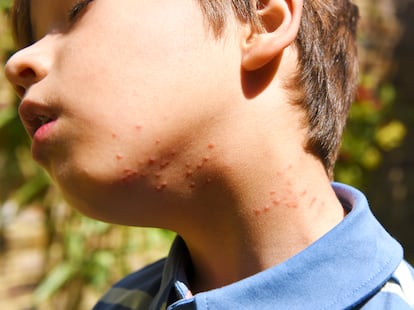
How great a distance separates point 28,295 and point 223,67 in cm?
196

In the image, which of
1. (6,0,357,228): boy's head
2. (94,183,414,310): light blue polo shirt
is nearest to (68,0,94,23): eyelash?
(6,0,357,228): boy's head

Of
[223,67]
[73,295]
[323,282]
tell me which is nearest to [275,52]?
[223,67]

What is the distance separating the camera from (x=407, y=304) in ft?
3.41

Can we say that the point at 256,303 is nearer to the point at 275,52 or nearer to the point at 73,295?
the point at 275,52

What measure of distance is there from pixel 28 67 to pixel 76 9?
13 centimetres

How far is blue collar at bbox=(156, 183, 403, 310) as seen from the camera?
1055 mm

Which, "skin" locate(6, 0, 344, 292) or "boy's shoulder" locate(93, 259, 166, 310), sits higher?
"skin" locate(6, 0, 344, 292)

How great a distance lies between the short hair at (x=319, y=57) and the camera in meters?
1.19

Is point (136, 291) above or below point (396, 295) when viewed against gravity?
below

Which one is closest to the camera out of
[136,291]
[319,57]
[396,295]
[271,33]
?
[396,295]

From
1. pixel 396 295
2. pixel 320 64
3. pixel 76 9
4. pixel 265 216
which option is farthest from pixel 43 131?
pixel 396 295

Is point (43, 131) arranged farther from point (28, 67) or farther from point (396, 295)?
point (396, 295)

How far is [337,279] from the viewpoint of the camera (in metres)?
1.07

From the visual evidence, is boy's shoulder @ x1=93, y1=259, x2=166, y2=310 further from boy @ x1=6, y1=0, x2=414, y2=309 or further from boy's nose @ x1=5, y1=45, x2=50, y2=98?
boy's nose @ x1=5, y1=45, x2=50, y2=98
